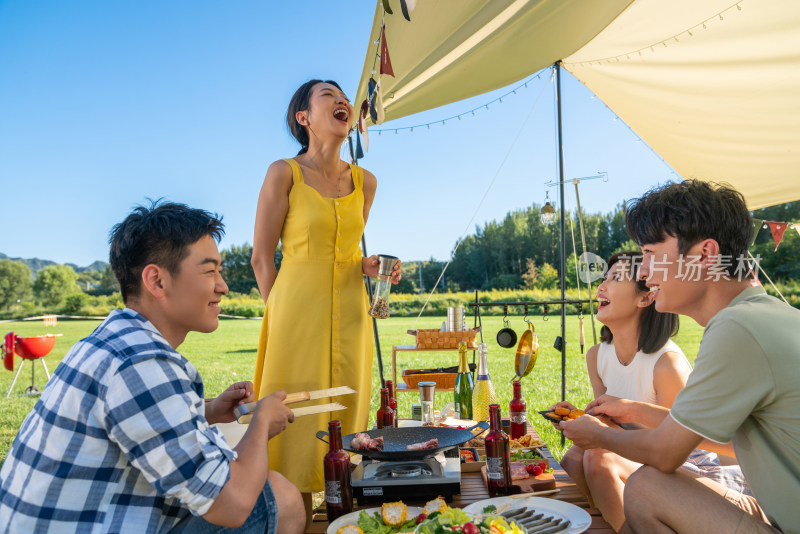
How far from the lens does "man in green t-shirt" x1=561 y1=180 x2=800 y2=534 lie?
1.32 meters

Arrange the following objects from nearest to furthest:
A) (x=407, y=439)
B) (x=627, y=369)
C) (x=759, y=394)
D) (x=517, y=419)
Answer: (x=759, y=394) → (x=407, y=439) → (x=517, y=419) → (x=627, y=369)

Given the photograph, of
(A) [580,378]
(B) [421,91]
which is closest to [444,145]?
(A) [580,378]

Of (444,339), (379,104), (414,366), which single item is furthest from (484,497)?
(414,366)

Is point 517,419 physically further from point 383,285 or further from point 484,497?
point 383,285

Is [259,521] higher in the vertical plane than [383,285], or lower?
lower

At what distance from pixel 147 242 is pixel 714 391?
1.36 metres

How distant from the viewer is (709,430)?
1343 mm

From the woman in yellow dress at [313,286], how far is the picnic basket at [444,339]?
1436 millimetres

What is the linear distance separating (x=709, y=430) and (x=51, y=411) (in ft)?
4.66

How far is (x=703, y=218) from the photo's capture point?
64.0 inches

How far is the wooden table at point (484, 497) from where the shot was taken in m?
1.52

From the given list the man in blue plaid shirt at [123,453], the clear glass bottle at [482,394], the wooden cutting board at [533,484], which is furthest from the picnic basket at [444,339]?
the man in blue plaid shirt at [123,453]

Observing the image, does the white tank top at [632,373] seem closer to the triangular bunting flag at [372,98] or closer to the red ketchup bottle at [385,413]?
the red ketchup bottle at [385,413]

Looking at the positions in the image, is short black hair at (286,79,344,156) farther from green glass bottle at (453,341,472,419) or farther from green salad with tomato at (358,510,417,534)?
green salad with tomato at (358,510,417,534)
